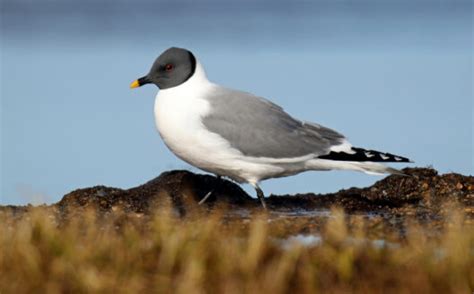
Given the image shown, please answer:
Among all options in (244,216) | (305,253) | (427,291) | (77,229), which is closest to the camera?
(427,291)

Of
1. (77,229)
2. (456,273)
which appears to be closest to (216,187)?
(77,229)

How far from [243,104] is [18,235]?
3044 millimetres

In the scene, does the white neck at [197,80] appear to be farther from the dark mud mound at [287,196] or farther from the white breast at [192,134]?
the dark mud mound at [287,196]

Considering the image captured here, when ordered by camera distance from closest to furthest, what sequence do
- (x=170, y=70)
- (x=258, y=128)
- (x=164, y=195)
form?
(x=258, y=128)
(x=164, y=195)
(x=170, y=70)

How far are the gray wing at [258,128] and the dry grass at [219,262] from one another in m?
2.17

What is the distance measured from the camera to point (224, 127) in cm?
828

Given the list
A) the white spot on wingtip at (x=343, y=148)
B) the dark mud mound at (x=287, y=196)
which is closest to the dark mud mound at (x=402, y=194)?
the dark mud mound at (x=287, y=196)

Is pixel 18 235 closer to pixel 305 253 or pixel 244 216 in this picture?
pixel 305 253

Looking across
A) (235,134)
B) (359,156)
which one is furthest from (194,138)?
(359,156)

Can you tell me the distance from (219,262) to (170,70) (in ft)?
12.4

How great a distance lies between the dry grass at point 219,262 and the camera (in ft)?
16.9

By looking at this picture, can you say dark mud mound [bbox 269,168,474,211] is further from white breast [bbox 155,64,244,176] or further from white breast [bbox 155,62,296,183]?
white breast [bbox 155,64,244,176]

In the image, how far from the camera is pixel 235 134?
834cm

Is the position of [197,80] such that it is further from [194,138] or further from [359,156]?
[359,156]
